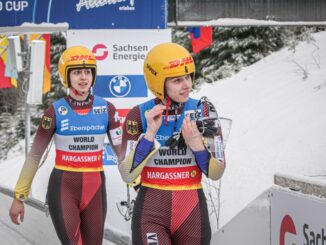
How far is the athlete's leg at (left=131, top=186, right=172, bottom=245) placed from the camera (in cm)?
400

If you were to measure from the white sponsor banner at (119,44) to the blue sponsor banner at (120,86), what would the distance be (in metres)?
0.08

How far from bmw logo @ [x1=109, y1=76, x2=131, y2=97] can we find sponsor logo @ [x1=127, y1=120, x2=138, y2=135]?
16.2 ft

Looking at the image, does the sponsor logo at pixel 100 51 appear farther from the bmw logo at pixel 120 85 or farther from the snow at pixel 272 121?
the snow at pixel 272 121

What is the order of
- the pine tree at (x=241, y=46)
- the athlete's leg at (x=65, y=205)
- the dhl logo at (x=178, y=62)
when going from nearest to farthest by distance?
the dhl logo at (x=178, y=62) → the athlete's leg at (x=65, y=205) → the pine tree at (x=241, y=46)

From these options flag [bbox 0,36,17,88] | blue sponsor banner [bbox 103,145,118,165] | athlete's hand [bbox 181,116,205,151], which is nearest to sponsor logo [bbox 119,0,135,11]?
blue sponsor banner [bbox 103,145,118,165]

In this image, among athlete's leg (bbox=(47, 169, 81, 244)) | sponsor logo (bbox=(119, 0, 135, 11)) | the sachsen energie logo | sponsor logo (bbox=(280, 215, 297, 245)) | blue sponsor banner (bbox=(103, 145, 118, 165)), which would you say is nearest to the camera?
the sachsen energie logo

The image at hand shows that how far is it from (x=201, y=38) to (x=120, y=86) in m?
3.15

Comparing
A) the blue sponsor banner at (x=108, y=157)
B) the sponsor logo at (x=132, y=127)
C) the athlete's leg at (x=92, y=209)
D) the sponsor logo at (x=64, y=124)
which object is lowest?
the blue sponsor banner at (x=108, y=157)

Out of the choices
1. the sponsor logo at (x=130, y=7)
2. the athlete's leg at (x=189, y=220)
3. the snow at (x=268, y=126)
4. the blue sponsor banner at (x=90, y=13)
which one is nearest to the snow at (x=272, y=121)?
the snow at (x=268, y=126)

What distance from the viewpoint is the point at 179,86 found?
160 inches

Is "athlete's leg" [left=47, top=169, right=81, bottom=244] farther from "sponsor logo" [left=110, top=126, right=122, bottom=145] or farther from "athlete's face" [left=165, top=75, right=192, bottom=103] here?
"athlete's face" [left=165, top=75, right=192, bottom=103]

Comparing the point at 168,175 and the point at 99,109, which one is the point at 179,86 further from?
the point at 99,109

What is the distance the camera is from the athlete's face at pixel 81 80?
5.86 m

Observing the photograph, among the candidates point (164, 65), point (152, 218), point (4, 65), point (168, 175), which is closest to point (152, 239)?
point (152, 218)
